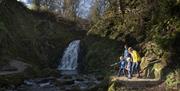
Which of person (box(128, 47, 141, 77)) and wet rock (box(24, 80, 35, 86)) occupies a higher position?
person (box(128, 47, 141, 77))

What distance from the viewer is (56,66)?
4188 centimetres

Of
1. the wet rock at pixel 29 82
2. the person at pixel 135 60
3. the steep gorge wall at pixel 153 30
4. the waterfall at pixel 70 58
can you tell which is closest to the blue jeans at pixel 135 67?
the person at pixel 135 60

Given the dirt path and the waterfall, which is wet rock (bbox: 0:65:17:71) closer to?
the dirt path

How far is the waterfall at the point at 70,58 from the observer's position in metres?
41.2

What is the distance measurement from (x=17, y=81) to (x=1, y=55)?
6.31 metres

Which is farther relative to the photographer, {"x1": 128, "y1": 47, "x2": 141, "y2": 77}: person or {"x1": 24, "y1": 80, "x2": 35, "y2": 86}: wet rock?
{"x1": 24, "y1": 80, "x2": 35, "y2": 86}: wet rock

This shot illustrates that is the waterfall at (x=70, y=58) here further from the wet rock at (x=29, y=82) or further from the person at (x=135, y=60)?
the person at (x=135, y=60)

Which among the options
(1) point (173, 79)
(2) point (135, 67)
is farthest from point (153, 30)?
(1) point (173, 79)

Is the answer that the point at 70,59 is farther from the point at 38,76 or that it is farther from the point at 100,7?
the point at 100,7

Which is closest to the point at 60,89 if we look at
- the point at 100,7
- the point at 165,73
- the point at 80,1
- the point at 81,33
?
the point at 165,73

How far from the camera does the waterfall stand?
41.2 meters

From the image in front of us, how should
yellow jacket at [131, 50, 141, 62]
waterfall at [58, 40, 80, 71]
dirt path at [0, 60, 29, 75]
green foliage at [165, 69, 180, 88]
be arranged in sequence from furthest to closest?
waterfall at [58, 40, 80, 71]
dirt path at [0, 60, 29, 75]
yellow jacket at [131, 50, 141, 62]
green foliage at [165, 69, 180, 88]

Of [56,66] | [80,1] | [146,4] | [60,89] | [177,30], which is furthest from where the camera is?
[80,1]

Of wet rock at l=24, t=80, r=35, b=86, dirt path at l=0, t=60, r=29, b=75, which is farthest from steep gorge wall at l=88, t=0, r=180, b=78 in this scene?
dirt path at l=0, t=60, r=29, b=75
